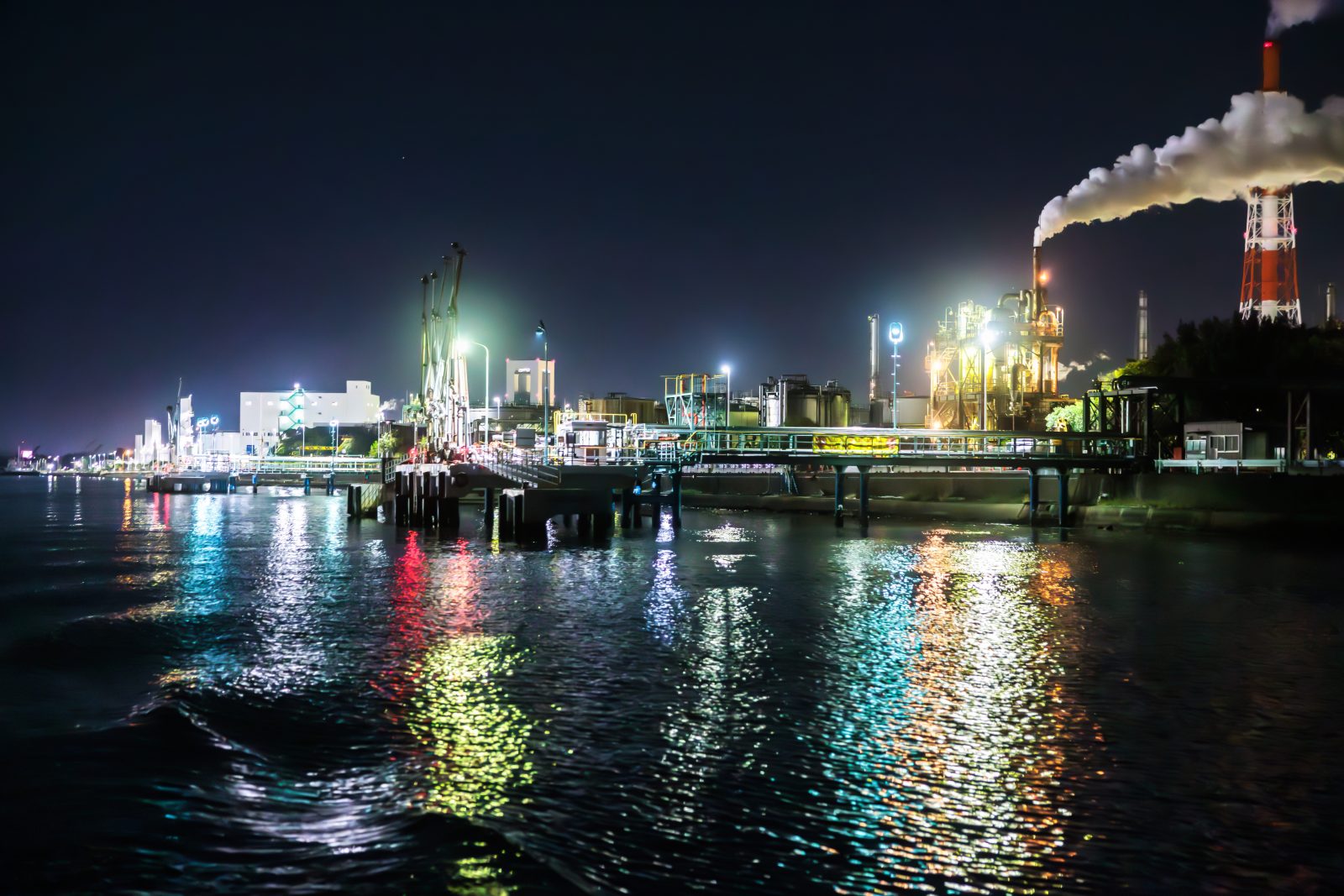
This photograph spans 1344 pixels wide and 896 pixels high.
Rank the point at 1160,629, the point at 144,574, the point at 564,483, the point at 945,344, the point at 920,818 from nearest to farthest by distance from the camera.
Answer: the point at 920,818, the point at 1160,629, the point at 144,574, the point at 564,483, the point at 945,344

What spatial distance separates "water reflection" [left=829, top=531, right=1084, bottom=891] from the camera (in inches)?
416

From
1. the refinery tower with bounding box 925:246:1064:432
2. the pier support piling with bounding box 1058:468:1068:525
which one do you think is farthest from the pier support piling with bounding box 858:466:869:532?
the refinery tower with bounding box 925:246:1064:432

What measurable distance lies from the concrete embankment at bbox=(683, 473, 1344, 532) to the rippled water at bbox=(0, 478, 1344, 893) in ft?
70.9

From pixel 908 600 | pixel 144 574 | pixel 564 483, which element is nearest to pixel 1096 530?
pixel 564 483

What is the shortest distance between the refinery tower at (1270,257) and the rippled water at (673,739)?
6712cm

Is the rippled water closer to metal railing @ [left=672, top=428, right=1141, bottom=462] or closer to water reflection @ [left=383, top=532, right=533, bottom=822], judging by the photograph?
water reflection @ [left=383, top=532, right=533, bottom=822]

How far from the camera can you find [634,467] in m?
57.4

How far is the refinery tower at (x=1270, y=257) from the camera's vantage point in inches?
3479

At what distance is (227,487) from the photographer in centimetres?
15450

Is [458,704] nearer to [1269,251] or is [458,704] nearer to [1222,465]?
[1222,465]

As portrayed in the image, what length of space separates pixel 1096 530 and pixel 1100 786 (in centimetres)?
5272

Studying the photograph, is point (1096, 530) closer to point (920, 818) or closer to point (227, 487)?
point (920, 818)

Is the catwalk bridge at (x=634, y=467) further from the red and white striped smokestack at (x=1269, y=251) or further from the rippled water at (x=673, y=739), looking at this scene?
the red and white striped smokestack at (x=1269, y=251)

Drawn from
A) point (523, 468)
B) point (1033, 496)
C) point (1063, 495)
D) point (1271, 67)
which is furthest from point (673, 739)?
point (1271, 67)
